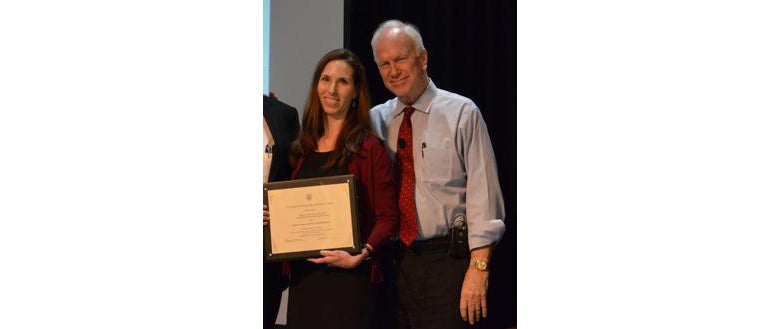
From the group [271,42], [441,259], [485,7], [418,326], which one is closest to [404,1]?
[485,7]

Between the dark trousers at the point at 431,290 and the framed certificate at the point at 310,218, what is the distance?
6.2 inches

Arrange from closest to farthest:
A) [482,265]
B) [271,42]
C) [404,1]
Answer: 1. [482,265]
2. [404,1]
3. [271,42]

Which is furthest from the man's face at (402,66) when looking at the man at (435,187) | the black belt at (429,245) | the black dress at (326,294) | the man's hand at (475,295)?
the man's hand at (475,295)

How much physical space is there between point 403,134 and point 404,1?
14.6 inches

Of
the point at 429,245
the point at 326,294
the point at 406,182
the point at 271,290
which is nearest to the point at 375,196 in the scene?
the point at 406,182

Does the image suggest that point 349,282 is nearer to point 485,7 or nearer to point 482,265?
point 482,265

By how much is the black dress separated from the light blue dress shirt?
19 centimetres

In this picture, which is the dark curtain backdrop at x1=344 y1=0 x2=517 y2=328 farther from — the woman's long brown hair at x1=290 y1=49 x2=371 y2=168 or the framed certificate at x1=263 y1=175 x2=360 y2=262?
the framed certificate at x1=263 y1=175 x2=360 y2=262

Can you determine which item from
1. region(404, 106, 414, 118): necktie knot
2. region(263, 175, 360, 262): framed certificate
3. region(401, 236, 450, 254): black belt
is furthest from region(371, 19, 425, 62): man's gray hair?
region(401, 236, 450, 254): black belt

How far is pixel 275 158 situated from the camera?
98.3 inches

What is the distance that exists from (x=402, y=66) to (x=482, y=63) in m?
0.21

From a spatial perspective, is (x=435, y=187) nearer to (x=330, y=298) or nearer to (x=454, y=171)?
(x=454, y=171)

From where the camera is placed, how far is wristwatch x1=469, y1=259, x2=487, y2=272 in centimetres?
231
